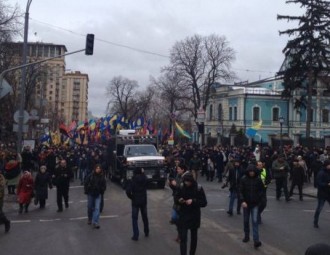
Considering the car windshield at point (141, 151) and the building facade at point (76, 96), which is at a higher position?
the building facade at point (76, 96)

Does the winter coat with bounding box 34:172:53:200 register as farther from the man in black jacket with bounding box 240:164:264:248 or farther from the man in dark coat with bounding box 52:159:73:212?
the man in black jacket with bounding box 240:164:264:248

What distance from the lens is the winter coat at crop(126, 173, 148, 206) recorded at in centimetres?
1184

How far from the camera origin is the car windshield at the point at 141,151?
26578mm

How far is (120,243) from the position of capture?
430 inches

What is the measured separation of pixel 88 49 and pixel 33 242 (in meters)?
12.1

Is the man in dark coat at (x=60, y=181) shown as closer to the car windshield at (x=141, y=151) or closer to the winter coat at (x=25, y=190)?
the winter coat at (x=25, y=190)

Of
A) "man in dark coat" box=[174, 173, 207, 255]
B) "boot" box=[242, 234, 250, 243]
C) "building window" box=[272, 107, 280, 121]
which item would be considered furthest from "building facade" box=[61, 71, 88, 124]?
"man in dark coat" box=[174, 173, 207, 255]

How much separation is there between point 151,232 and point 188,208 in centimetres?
350

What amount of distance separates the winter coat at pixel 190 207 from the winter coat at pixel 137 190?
2736 millimetres

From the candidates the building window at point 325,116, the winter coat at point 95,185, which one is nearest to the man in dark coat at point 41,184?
the winter coat at point 95,185

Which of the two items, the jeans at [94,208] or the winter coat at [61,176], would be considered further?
the winter coat at [61,176]

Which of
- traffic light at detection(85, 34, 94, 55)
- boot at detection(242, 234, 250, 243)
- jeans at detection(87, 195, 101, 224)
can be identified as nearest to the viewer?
boot at detection(242, 234, 250, 243)

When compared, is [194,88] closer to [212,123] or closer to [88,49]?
[212,123]

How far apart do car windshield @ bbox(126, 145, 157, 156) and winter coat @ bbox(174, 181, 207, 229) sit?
17.3m
